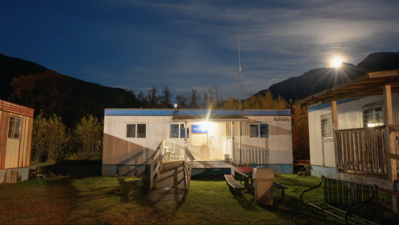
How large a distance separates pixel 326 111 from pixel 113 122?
34.2 feet

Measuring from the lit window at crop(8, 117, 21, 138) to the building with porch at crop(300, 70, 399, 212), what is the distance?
1157cm

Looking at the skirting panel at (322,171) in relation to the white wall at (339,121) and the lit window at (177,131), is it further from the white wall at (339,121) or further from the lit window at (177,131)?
the lit window at (177,131)

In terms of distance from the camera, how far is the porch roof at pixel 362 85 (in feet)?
17.2

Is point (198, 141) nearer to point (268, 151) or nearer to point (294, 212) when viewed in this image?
point (268, 151)

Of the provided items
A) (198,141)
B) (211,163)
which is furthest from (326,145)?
(198,141)

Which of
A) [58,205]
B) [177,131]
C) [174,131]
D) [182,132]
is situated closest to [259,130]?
[182,132]

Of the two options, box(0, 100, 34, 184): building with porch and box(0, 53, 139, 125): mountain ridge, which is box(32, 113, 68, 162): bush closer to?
box(0, 100, 34, 184): building with porch

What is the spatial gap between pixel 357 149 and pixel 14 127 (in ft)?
41.5

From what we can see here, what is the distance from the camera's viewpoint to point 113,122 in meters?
14.5

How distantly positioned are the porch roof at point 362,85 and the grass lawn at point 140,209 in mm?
2857

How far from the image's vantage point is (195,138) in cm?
1448

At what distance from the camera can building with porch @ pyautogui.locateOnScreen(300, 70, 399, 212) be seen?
5.23 metres

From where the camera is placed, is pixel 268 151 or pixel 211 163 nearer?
pixel 211 163

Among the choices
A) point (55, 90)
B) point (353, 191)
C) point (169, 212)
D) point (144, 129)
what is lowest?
point (169, 212)
